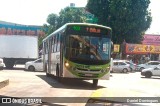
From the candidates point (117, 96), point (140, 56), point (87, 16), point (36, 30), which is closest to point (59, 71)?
point (117, 96)

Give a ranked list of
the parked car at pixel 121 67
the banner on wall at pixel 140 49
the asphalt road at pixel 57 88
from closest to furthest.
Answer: the asphalt road at pixel 57 88 → the parked car at pixel 121 67 → the banner on wall at pixel 140 49

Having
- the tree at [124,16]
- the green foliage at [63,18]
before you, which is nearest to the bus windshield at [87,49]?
the tree at [124,16]

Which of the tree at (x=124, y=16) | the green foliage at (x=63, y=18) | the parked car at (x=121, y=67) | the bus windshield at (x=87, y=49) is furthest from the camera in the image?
the green foliage at (x=63, y=18)

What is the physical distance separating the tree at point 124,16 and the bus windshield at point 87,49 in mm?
36322

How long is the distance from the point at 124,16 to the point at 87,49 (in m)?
37.5

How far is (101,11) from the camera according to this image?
5728cm

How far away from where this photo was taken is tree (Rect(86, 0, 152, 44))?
183ft

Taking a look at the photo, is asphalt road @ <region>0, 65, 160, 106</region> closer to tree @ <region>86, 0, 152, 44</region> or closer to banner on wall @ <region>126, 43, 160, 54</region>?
tree @ <region>86, 0, 152, 44</region>

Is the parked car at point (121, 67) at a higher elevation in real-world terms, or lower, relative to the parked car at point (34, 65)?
lower

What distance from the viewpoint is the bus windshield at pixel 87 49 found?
64.1ft

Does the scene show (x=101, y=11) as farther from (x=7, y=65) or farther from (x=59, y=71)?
(x=59, y=71)

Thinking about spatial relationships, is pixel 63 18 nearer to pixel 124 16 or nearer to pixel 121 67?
pixel 124 16

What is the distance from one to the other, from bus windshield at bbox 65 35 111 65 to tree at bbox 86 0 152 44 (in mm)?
36322

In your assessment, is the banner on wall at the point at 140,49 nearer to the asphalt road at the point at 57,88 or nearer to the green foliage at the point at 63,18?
the green foliage at the point at 63,18
